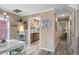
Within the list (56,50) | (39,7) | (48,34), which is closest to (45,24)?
(48,34)

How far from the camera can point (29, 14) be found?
164 centimetres

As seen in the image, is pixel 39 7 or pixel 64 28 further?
pixel 64 28

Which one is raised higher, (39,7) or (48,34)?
(39,7)

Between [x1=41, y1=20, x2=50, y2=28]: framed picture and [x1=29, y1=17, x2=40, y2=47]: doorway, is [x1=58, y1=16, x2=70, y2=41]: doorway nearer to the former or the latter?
[x1=41, y1=20, x2=50, y2=28]: framed picture

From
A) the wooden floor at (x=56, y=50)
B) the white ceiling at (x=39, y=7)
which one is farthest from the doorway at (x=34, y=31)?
the white ceiling at (x=39, y=7)

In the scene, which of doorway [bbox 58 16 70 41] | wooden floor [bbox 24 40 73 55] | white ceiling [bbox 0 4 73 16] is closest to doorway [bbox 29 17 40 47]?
wooden floor [bbox 24 40 73 55]

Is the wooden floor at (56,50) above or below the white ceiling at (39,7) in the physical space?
below

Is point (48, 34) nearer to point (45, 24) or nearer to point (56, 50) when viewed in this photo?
point (45, 24)

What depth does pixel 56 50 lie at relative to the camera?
5.23 feet

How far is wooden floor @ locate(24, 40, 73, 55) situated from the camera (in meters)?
1.57

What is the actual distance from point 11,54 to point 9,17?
0.65m

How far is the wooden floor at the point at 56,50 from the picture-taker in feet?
5.16

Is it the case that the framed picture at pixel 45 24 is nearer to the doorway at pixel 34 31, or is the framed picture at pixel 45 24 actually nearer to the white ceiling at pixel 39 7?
the doorway at pixel 34 31

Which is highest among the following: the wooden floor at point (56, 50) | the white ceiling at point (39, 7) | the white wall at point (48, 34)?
the white ceiling at point (39, 7)
